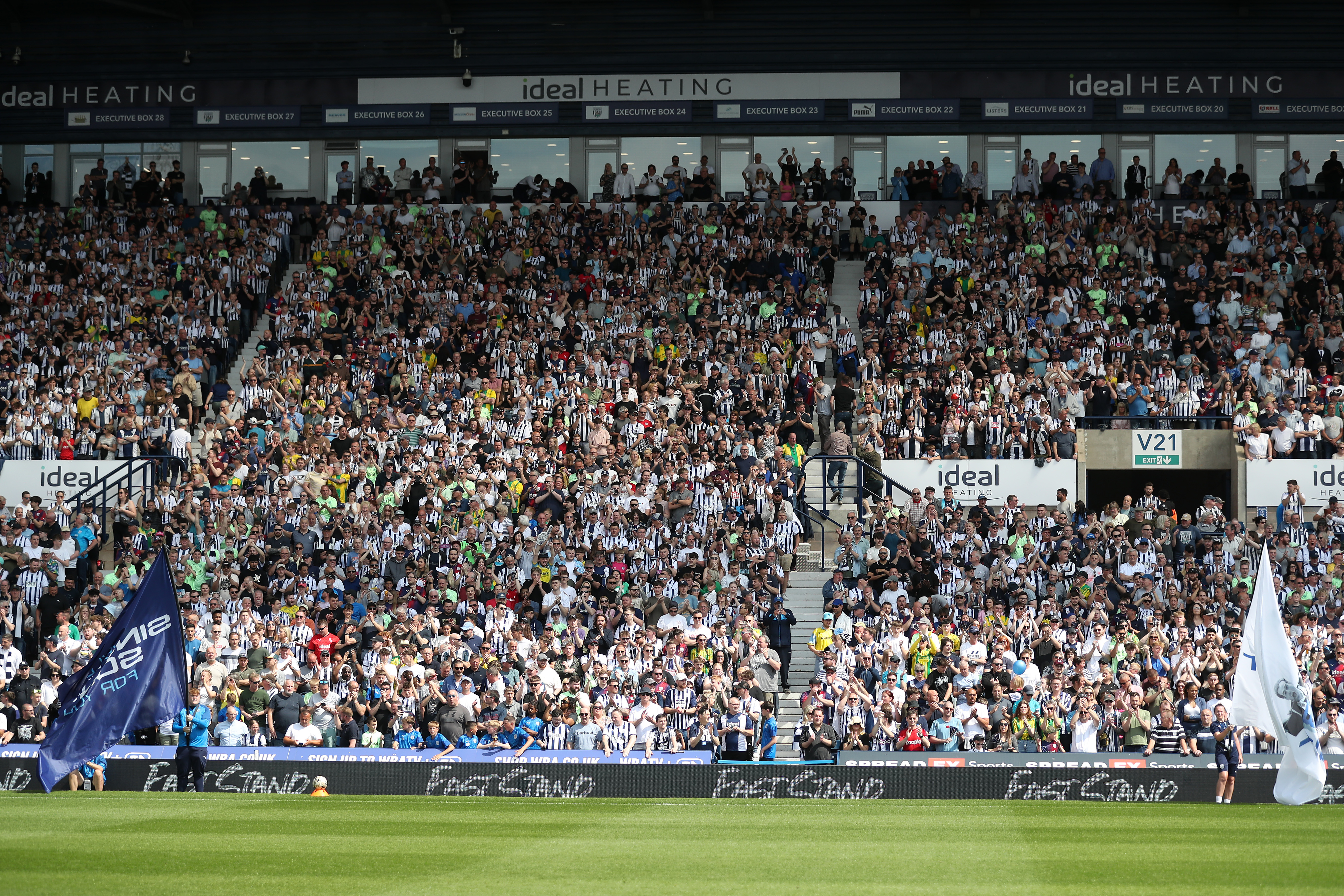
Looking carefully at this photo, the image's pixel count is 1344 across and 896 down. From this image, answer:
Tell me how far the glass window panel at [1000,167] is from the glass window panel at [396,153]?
507 inches

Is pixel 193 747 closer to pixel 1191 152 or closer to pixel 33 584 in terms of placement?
pixel 33 584

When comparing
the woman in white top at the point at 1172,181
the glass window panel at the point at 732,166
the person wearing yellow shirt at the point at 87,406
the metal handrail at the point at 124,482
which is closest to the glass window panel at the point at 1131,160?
the woman in white top at the point at 1172,181

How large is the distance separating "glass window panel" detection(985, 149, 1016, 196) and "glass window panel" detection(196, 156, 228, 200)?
17.5 meters

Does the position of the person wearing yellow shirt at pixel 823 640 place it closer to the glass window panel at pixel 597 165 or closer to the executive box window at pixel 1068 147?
the glass window panel at pixel 597 165

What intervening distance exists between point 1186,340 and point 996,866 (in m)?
19.2

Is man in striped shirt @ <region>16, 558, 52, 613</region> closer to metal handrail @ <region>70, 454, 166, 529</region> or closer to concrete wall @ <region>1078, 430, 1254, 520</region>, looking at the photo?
metal handrail @ <region>70, 454, 166, 529</region>

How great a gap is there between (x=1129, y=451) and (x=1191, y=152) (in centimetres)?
1144

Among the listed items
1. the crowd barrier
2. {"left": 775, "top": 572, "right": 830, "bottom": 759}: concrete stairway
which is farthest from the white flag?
{"left": 775, "top": 572, "right": 830, "bottom": 759}: concrete stairway

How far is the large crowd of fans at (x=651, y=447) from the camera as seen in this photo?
21109 millimetres

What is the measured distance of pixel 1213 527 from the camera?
24.5 metres

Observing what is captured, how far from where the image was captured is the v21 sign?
1058 inches

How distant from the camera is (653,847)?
1277 centimetres

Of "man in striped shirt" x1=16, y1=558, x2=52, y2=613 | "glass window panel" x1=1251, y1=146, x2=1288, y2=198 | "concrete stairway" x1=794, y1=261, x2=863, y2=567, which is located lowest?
"man in striped shirt" x1=16, y1=558, x2=52, y2=613

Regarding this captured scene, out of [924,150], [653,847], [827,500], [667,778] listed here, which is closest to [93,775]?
[667,778]
